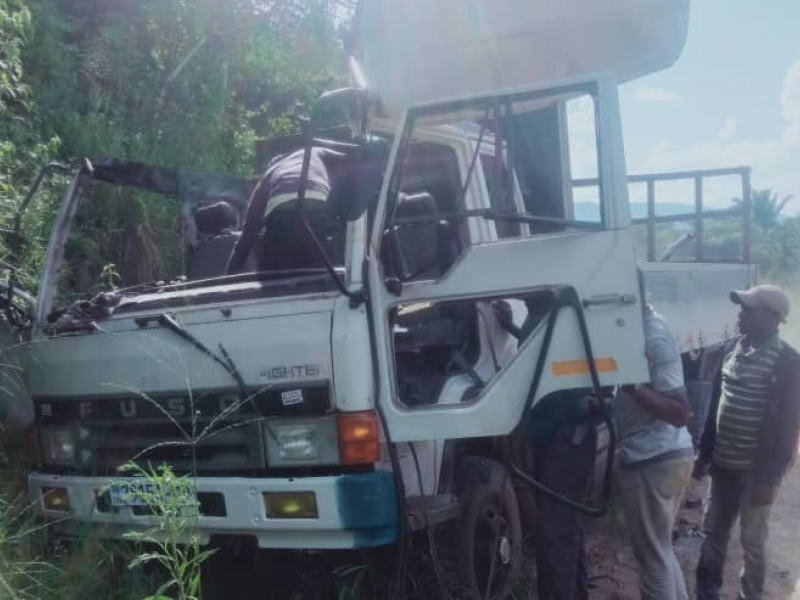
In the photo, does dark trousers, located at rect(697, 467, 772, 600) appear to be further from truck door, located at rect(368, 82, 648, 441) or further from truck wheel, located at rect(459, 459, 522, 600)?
truck door, located at rect(368, 82, 648, 441)

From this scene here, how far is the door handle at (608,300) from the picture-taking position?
296cm

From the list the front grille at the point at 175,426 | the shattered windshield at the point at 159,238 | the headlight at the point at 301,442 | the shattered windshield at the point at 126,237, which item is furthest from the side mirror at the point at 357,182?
the shattered windshield at the point at 126,237

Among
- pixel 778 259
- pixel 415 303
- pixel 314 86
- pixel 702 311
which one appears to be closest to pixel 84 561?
pixel 415 303

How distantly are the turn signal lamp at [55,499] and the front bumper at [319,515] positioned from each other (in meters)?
0.41

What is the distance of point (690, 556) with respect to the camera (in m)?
5.09

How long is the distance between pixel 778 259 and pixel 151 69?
47.8 feet

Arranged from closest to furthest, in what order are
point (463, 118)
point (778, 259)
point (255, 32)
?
point (463, 118) < point (255, 32) < point (778, 259)

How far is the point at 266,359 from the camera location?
10.2ft

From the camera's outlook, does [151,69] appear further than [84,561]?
Yes

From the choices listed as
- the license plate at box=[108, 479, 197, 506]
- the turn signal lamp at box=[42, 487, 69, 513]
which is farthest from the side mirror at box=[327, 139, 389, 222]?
the turn signal lamp at box=[42, 487, 69, 513]

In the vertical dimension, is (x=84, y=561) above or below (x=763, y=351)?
below

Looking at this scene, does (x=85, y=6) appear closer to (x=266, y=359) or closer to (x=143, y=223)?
(x=143, y=223)

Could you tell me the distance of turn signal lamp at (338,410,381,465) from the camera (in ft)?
9.92

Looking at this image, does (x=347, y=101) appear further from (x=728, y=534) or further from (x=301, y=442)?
(x=728, y=534)
